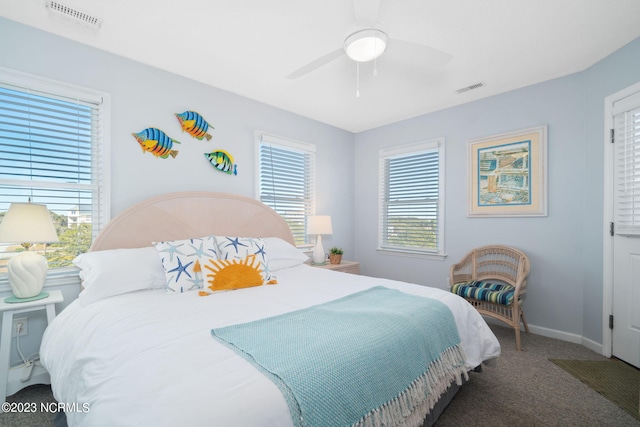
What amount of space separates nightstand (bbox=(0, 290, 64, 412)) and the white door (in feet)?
14.0

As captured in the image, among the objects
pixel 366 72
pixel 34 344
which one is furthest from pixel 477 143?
pixel 34 344

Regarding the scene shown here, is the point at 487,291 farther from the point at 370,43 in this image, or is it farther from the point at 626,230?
the point at 370,43

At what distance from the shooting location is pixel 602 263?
2562 mm

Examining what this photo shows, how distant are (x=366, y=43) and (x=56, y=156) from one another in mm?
2464

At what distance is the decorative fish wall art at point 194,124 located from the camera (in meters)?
2.84

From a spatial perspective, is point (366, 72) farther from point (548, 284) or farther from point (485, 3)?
point (548, 284)

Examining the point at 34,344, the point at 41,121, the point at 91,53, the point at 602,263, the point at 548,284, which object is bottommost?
the point at 34,344

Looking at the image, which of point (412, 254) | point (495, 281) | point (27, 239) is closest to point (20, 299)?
point (27, 239)

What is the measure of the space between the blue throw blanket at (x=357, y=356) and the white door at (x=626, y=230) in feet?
5.94

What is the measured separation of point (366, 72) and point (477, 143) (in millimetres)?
1626

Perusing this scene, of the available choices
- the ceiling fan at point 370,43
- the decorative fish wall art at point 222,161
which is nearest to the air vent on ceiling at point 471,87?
the ceiling fan at point 370,43

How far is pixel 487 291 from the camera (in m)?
2.83

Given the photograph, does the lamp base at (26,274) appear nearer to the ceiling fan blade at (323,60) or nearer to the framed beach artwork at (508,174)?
the ceiling fan blade at (323,60)

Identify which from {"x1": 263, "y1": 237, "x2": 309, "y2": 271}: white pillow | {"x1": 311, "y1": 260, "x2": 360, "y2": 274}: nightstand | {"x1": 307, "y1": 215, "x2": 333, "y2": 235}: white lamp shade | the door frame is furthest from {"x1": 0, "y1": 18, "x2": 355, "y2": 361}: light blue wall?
the door frame
